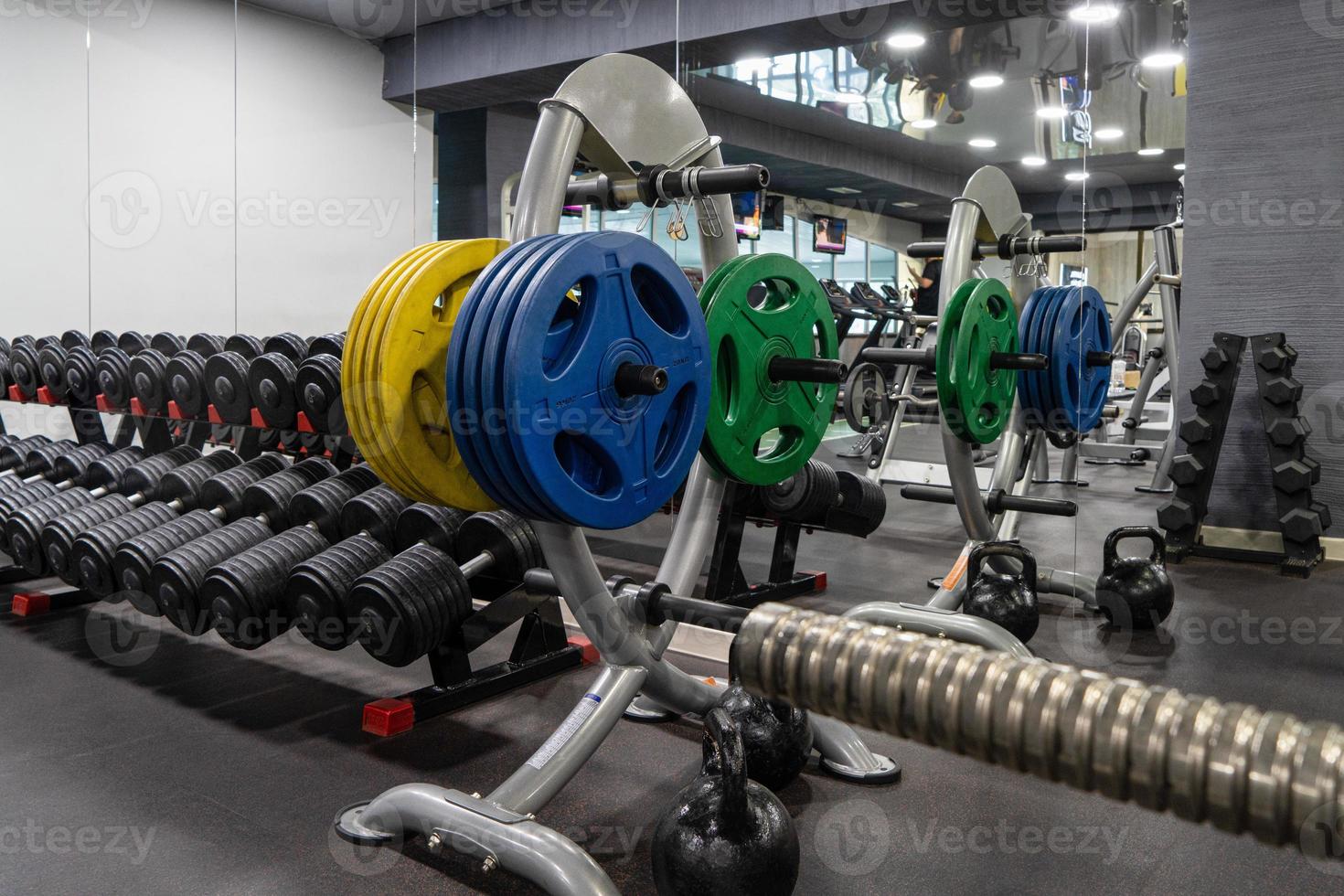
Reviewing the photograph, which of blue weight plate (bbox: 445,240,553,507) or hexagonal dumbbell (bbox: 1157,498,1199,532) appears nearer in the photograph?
blue weight plate (bbox: 445,240,553,507)

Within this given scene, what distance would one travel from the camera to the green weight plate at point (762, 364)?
1.91 m

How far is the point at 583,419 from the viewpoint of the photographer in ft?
4.96

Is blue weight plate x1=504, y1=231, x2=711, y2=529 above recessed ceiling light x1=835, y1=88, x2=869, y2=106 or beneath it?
beneath

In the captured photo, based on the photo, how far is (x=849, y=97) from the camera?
3.07 meters

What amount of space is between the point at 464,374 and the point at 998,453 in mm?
2296

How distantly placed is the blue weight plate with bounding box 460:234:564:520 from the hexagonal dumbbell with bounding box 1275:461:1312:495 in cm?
364

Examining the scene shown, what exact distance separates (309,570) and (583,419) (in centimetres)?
116

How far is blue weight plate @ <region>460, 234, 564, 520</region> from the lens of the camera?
4.65ft

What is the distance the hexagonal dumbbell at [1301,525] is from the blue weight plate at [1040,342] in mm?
1599

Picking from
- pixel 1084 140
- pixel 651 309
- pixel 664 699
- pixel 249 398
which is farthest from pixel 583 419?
pixel 1084 140

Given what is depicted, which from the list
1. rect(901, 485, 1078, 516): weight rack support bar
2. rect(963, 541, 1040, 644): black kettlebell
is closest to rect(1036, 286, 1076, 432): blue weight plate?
rect(901, 485, 1078, 516): weight rack support bar

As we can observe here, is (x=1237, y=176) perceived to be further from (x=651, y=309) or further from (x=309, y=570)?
(x=309, y=570)

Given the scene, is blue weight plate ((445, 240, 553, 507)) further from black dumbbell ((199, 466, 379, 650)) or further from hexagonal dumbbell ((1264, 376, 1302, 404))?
hexagonal dumbbell ((1264, 376, 1302, 404))

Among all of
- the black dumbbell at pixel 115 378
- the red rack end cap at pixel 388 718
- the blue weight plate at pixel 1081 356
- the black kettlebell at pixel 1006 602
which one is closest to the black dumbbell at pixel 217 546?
the red rack end cap at pixel 388 718
